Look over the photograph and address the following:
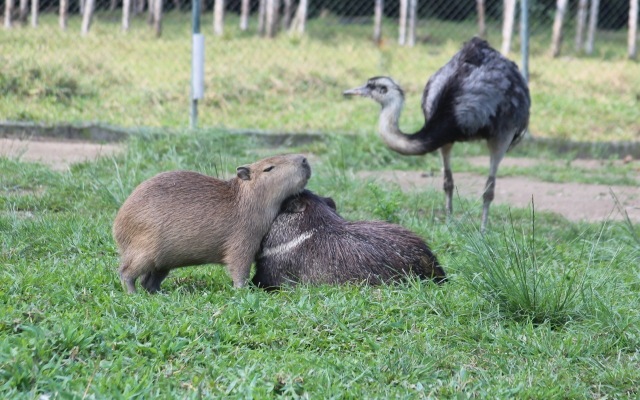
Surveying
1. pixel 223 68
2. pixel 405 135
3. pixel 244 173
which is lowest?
pixel 244 173

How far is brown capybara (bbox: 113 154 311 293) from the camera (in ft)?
15.5

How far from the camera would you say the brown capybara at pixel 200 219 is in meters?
4.73

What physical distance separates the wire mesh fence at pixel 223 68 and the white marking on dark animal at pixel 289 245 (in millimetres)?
6427

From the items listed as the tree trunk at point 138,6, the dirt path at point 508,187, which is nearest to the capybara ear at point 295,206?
the dirt path at point 508,187

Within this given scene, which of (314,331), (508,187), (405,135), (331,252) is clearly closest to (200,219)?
(331,252)

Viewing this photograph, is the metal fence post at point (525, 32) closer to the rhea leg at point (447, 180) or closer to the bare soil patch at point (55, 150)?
the rhea leg at point (447, 180)

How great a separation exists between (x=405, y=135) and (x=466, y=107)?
21.2 inches

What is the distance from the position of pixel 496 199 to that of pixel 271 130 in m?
3.65

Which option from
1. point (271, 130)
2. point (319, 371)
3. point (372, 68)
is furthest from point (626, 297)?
point (372, 68)

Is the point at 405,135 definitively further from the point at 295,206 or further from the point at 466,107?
the point at 295,206

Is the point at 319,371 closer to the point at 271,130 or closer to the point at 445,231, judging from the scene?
the point at 445,231

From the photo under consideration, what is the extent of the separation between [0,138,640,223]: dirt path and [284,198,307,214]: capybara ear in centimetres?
326

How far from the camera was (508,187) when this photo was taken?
9.31 m

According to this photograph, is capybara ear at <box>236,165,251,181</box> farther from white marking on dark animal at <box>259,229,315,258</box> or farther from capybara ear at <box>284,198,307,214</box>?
white marking on dark animal at <box>259,229,315,258</box>
